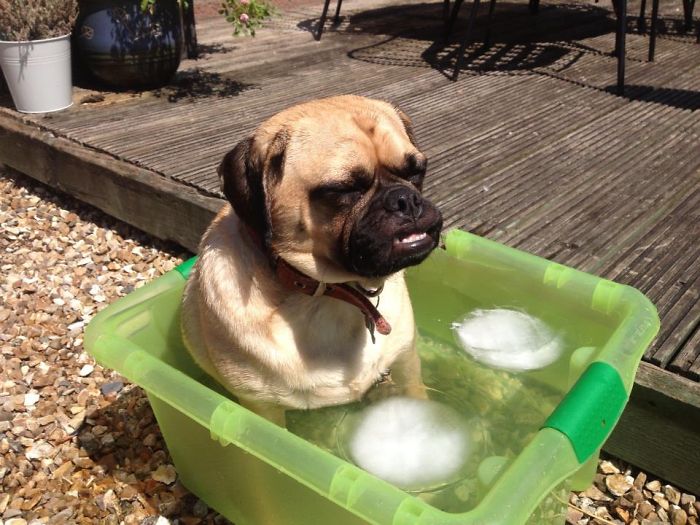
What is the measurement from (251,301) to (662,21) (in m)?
7.04

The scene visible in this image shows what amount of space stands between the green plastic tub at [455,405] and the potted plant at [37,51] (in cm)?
253

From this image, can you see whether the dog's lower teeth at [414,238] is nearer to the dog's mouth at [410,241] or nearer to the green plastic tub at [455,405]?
the dog's mouth at [410,241]

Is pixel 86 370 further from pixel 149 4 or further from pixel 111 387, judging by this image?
pixel 149 4

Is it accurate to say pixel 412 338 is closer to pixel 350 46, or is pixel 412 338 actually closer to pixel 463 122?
pixel 463 122

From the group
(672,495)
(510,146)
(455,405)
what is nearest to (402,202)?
(455,405)

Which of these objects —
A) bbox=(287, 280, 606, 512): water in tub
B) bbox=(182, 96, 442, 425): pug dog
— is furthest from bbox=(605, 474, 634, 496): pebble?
bbox=(182, 96, 442, 425): pug dog

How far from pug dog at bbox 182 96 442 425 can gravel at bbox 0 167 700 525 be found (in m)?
0.49

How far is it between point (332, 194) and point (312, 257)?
0.21 meters

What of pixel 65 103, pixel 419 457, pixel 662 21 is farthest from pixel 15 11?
pixel 662 21

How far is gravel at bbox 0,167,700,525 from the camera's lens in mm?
2150

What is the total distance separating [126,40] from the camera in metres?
4.67

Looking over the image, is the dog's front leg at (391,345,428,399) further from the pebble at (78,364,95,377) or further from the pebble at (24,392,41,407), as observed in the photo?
the pebble at (24,392,41,407)

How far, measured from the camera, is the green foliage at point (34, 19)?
13.1 ft

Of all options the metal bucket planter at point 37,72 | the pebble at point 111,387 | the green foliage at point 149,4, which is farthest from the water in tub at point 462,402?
the metal bucket planter at point 37,72
